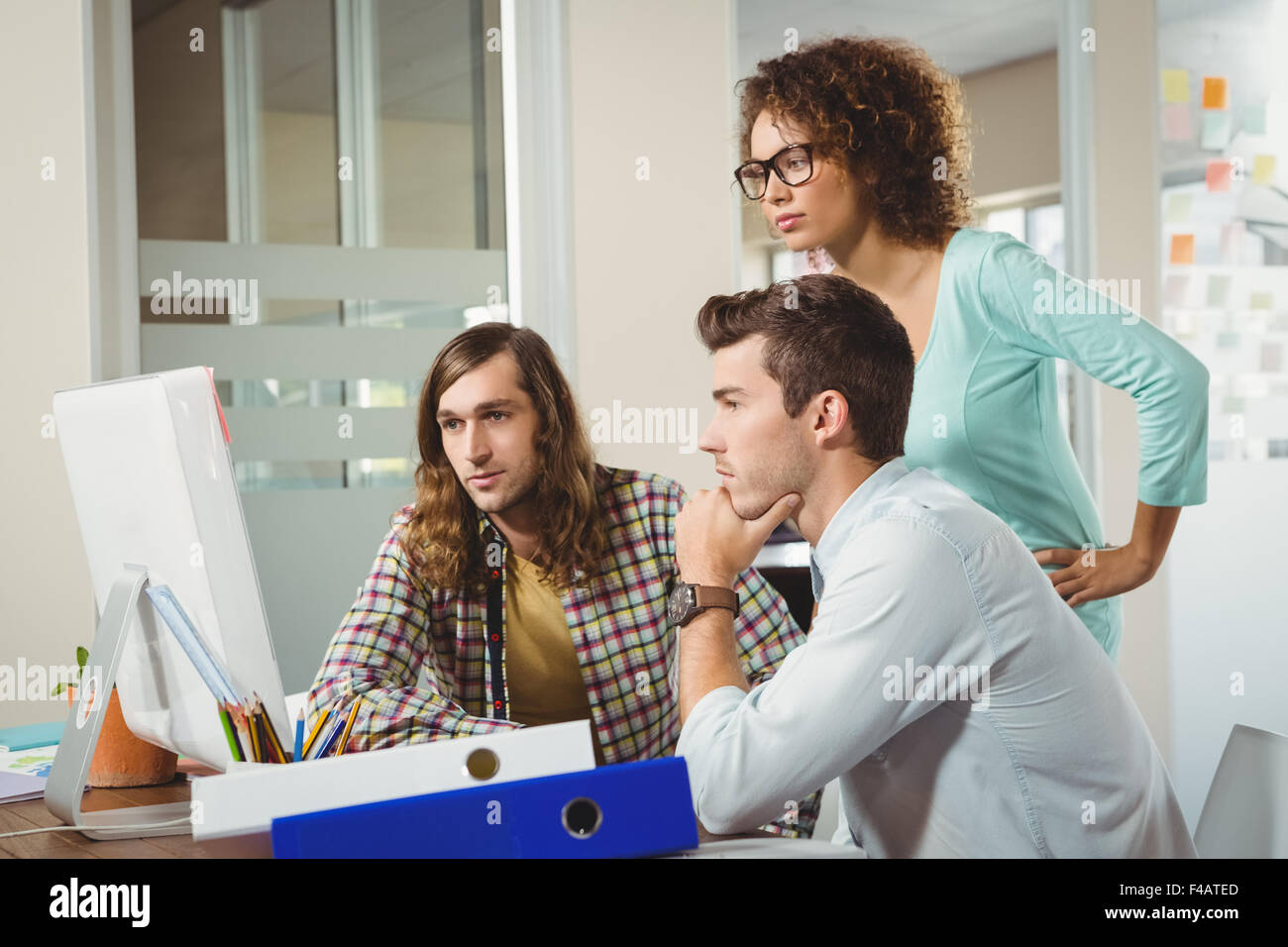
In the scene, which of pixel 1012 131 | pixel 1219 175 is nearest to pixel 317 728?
pixel 1219 175

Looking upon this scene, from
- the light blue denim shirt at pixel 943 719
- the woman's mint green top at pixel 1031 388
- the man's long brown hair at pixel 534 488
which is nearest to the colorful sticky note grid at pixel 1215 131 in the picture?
the woman's mint green top at pixel 1031 388

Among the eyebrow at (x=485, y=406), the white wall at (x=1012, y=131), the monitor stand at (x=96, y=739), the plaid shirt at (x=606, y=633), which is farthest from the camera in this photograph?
the white wall at (x=1012, y=131)

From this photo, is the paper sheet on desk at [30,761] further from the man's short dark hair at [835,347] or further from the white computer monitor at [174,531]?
the man's short dark hair at [835,347]

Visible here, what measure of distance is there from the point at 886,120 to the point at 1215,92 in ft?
6.96

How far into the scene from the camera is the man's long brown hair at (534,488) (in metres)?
1.72

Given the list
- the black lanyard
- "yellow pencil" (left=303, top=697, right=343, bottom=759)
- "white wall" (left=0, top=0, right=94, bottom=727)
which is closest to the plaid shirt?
the black lanyard

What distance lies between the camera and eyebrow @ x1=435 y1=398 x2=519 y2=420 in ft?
6.27

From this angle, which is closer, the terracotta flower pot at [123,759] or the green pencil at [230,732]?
the green pencil at [230,732]

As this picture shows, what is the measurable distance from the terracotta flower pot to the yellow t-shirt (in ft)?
1.68

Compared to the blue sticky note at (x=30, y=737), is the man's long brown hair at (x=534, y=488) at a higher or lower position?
higher

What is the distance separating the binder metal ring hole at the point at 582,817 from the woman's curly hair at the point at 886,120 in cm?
118

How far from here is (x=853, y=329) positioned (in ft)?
4.43
